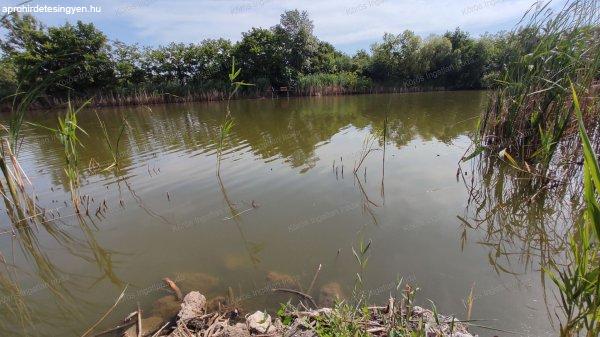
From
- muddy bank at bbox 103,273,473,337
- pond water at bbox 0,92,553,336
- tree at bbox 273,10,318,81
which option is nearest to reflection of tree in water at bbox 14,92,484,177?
pond water at bbox 0,92,553,336

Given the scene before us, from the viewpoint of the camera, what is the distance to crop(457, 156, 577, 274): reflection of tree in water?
134 inches

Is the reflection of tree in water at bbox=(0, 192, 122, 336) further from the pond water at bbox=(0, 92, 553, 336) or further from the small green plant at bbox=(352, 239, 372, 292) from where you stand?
the small green plant at bbox=(352, 239, 372, 292)

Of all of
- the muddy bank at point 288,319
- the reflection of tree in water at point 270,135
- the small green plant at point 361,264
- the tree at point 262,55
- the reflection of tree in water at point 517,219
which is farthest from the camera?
the tree at point 262,55

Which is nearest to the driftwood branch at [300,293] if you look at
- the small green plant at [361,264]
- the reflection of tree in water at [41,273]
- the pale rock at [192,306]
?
the small green plant at [361,264]

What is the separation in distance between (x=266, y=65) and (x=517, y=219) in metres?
30.0

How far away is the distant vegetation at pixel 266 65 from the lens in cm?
2841

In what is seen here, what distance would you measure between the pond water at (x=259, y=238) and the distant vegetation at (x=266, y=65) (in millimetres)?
23322

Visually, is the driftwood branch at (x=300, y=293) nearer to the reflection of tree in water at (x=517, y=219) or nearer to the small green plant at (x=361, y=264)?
the small green plant at (x=361, y=264)

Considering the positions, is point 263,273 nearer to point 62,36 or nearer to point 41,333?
point 41,333

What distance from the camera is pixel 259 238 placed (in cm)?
406

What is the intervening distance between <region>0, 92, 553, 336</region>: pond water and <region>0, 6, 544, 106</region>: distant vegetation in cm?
2332

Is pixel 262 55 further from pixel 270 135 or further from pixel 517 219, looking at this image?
pixel 517 219

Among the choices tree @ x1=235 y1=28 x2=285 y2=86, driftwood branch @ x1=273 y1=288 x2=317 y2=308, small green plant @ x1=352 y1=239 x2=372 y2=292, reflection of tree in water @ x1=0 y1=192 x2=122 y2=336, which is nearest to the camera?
small green plant @ x1=352 y1=239 x2=372 y2=292

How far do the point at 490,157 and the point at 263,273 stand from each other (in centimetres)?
493
